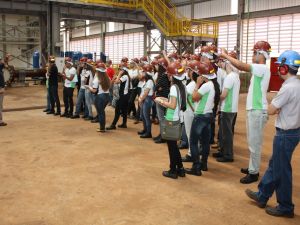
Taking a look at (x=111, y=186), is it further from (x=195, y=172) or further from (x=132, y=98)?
(x=132, y=98)

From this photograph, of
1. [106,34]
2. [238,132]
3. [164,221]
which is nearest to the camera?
[164,221]

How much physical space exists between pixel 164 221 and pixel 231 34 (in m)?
21.4

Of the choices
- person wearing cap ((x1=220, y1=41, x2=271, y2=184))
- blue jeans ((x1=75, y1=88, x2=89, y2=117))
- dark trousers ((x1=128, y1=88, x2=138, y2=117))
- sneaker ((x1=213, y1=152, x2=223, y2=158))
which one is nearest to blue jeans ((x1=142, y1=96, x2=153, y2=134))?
dark trousers ((x1=128, y1=88, x2=138, y2=117))

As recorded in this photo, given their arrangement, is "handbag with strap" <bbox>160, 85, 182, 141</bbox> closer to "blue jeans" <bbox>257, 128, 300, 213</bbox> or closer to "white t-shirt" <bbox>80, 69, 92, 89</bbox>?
"blue jeans" <bbox>257, 128, 300, 213</bbox>

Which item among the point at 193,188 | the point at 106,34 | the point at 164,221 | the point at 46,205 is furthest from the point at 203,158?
the point at 106,34

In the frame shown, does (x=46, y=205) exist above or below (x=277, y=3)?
below

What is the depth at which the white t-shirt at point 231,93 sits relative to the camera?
623cm

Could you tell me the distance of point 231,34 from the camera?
23484 mm

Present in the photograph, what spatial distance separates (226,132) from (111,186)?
251 centimetres

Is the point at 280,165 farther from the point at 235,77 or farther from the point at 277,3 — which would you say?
the point at 277,3

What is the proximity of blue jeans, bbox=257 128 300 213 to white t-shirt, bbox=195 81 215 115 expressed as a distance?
5.48 ft

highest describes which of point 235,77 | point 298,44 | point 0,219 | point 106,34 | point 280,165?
point 106,34

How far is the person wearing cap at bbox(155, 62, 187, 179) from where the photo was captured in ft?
16.9

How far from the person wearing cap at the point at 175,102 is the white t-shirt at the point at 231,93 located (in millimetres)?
1197
